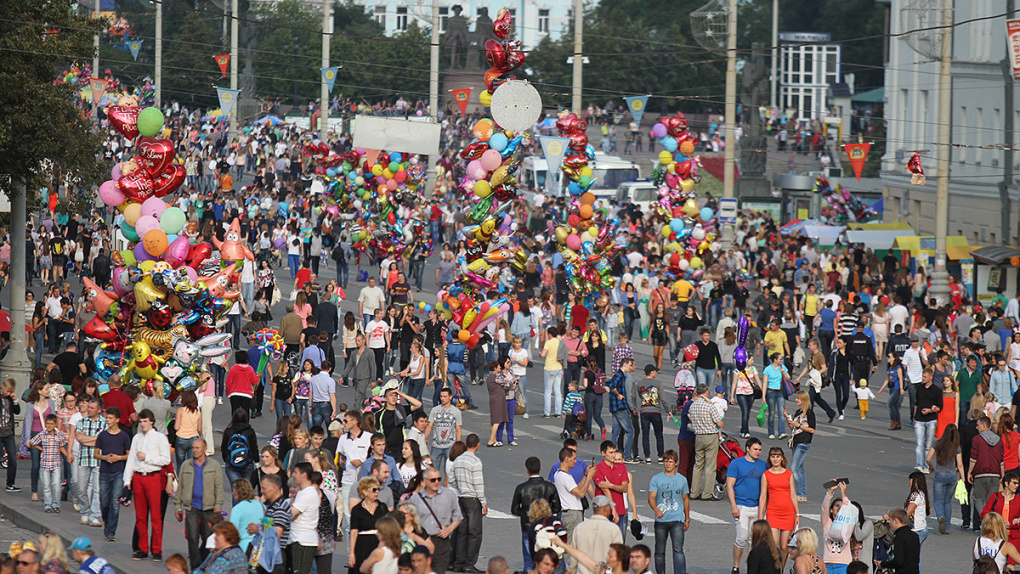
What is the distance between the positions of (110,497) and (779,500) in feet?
20.9

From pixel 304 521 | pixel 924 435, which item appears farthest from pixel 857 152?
pixel 304 521

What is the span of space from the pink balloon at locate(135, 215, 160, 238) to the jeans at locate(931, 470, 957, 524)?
32.3 feet

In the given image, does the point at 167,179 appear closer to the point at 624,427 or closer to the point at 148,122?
the point at 148,122

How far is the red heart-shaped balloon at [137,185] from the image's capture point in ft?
66.4

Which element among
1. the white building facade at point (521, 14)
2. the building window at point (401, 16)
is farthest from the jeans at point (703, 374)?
the building window at point (401, 16)

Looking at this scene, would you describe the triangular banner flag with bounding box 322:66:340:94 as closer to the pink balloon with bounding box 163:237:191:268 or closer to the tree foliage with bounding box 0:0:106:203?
the tree foliage with bounding box 0:0:106:203

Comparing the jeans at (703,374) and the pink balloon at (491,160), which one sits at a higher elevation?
the pink balloon at (491,160)

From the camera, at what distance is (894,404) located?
76.9 ft

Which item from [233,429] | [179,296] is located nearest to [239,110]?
[179,296]

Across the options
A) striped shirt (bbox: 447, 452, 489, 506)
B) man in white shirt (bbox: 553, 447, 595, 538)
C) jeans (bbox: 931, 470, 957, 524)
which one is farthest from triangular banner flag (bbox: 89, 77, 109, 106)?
man in white shirt (bbox: 553, 447, 595, 538)

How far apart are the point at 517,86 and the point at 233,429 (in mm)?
11872

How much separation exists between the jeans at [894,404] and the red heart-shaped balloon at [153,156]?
10936 millimetres

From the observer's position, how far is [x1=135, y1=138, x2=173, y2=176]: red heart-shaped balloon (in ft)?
66.6

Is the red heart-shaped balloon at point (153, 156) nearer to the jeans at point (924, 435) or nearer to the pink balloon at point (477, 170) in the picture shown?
the pink balloon at point (477, 170)
